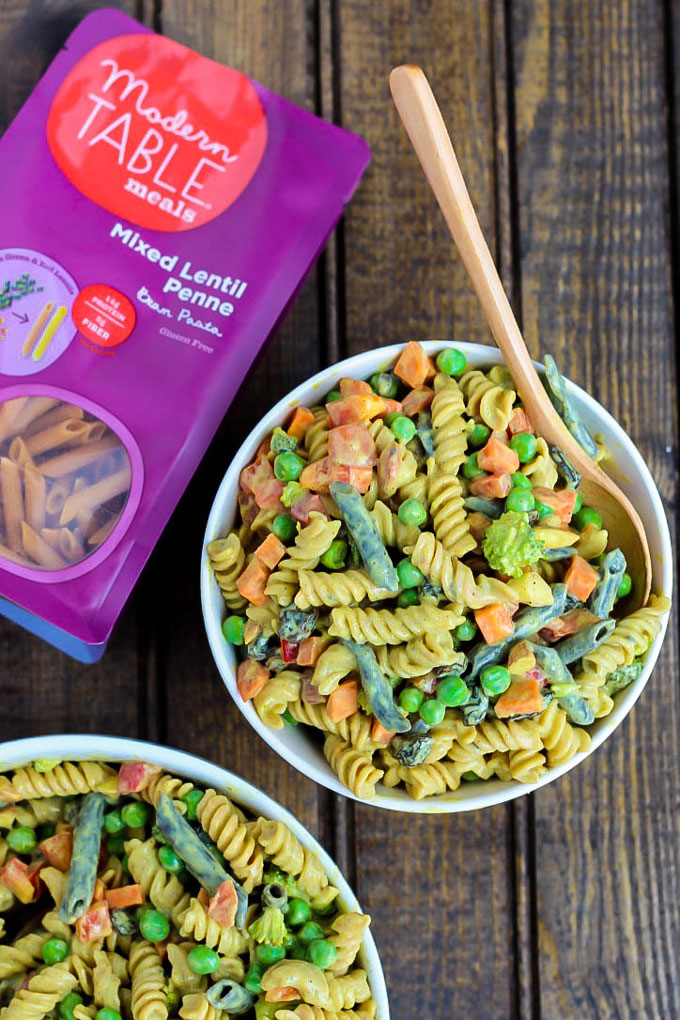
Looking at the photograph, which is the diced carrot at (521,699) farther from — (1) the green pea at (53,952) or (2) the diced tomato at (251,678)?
(1) the green pea at (53,952)

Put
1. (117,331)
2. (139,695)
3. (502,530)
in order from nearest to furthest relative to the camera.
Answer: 1. (502,530)
2. (117,331)
3. (139,695)

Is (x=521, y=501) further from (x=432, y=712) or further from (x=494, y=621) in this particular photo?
(x=432, y=712)

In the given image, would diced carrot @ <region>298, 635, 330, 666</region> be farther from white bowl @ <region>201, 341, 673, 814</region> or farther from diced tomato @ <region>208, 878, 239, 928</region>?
diced tomato @ <region>208, 878, 239, 928</region>

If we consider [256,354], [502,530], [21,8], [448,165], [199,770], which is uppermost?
[21,8]

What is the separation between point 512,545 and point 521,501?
0.08m

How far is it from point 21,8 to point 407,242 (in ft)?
2.68

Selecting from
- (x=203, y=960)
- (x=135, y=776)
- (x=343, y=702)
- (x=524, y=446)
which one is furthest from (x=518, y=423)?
(x=203, y=960)

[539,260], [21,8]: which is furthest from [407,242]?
[21,8]

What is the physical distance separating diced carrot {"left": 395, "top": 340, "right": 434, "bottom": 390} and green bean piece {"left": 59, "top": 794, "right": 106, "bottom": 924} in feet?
2.61

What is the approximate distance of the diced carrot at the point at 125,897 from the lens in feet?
4.58

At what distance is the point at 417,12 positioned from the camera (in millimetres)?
1748

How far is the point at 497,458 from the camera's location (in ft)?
4.35

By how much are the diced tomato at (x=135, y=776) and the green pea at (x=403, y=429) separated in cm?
62

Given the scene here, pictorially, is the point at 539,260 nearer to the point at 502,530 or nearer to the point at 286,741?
the point at 502,530
